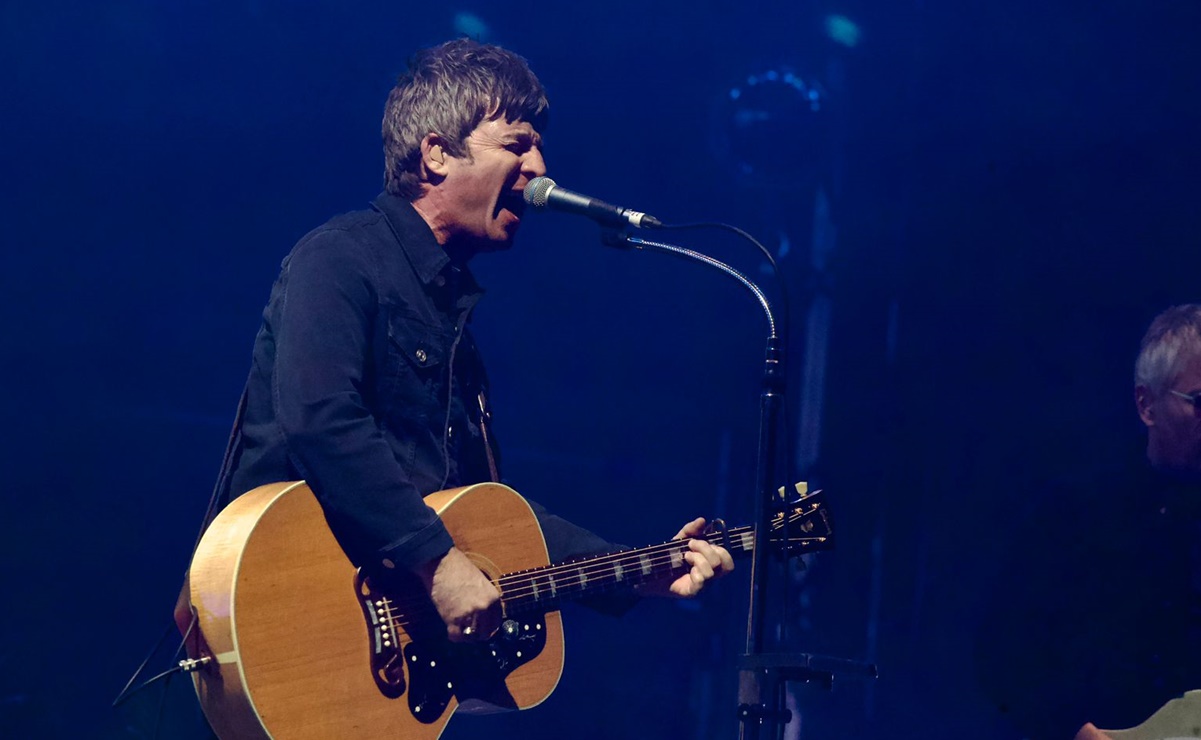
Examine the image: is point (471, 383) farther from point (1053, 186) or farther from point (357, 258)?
point (1053, 186)

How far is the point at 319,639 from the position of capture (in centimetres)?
228

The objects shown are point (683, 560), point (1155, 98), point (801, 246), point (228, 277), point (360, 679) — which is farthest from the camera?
point (801, 246)

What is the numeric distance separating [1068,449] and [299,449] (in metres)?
3.13

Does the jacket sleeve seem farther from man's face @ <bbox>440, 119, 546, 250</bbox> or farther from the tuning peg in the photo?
the tuning peg

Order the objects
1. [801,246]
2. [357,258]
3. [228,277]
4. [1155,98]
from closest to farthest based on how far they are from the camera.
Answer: [357,258]
[228,277]
[1155,98]
[801,246]


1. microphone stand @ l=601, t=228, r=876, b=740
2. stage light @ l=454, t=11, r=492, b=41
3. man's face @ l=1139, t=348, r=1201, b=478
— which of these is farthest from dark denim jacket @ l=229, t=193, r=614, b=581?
man's face @ l=1139, t=348, r=1201, b=478

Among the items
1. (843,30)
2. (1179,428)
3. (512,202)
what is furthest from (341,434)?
(843,30)

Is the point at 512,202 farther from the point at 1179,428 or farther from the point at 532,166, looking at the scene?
the point at 1179,428

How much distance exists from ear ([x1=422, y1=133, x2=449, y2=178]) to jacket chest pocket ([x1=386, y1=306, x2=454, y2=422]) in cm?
50

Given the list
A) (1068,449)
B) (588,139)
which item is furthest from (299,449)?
(1068,449)

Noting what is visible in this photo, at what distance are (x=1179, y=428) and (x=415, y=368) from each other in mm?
2597

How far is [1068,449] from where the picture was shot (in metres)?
4.07

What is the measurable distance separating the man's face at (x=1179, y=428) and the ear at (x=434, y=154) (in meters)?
2.58

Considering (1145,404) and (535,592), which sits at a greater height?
(1145,404)
